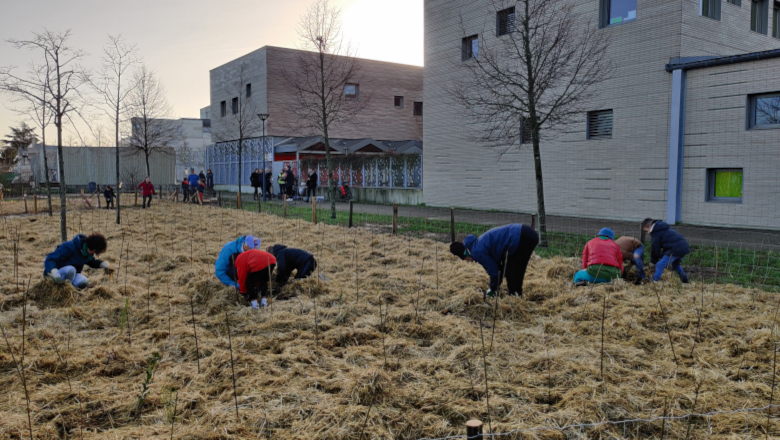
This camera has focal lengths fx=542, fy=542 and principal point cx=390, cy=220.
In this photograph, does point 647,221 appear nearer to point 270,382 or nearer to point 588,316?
point 588,316

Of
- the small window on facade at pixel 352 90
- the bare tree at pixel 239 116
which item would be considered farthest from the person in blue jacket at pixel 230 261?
the small window on facade at pixel 352 90

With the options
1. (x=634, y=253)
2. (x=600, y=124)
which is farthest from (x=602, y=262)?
(x=600, y=124)

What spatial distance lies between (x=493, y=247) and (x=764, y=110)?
1049 cm

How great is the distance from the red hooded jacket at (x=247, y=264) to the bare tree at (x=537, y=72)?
6535 mm

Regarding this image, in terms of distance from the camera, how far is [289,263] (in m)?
7.42

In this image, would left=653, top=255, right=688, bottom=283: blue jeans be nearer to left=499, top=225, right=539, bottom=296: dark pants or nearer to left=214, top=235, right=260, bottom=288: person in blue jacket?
left=499, top=225, right=539, bottom=296: dark pants

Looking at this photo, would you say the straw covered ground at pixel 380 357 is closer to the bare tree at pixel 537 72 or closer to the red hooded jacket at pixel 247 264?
the red hooded jacket at pixel 247 264

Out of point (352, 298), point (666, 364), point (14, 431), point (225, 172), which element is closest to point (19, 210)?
point (225, 172)

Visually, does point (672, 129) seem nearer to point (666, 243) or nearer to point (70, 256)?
point (666, 243)

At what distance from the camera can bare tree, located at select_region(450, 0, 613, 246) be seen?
11482mm

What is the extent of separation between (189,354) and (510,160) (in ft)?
50.4

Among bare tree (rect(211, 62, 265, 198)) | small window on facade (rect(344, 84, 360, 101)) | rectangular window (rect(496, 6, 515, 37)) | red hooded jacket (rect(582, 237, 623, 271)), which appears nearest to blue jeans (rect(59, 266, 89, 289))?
red hooded jacket (rect(582, 237, 623, 271))

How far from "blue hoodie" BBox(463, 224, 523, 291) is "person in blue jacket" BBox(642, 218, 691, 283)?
2246 millimetres

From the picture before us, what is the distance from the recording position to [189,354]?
488 cm
